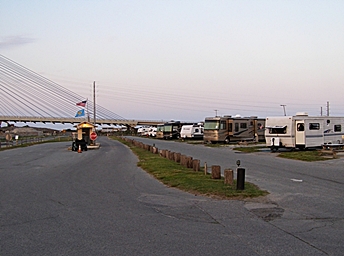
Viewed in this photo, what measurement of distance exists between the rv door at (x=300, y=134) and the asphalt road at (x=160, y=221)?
16.6m

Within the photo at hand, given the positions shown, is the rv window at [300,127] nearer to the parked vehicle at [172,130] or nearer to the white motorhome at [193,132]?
the white motorhome at [193,132]

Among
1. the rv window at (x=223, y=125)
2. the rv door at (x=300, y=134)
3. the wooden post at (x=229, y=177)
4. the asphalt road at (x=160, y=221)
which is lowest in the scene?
the asphalt road at (x=160, y=221)

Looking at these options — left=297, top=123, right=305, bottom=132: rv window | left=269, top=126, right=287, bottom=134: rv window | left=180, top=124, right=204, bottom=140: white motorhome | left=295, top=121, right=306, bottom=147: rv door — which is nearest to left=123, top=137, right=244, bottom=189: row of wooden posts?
left=269, top=126, right=287, bottom=134: rv window

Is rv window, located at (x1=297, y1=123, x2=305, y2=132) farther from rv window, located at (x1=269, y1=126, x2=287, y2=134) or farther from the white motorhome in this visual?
the white motorhome

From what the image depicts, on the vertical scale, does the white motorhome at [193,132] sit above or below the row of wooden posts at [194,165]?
above

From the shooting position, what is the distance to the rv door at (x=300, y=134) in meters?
31.1

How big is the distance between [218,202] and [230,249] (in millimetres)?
4356

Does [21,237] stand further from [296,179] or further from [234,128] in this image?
[234,128]

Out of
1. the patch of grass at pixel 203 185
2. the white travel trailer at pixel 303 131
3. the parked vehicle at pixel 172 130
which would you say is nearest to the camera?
the patch of grass at pixel 203 185

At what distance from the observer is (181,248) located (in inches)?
272

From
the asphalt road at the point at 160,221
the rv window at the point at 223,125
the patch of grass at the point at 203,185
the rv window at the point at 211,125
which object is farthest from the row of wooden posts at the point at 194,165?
the rv window at the point at 223,125

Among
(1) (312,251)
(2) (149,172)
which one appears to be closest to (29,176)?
(2) (149,172)

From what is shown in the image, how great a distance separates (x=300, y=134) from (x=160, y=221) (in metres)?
24.3

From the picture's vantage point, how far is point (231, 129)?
4912 centimetres
